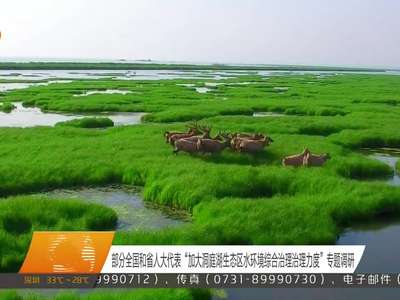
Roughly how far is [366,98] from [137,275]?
46.3 m

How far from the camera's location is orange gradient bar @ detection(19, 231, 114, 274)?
10.0 meters

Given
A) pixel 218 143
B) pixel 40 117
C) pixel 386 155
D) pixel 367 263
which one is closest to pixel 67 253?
pixel 367 263

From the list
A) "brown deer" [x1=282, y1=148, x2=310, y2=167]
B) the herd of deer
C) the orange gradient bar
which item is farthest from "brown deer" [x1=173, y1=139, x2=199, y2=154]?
the orange gradient bar

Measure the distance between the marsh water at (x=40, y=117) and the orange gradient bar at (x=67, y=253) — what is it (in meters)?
22.2

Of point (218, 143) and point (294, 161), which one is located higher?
point (218, 143)

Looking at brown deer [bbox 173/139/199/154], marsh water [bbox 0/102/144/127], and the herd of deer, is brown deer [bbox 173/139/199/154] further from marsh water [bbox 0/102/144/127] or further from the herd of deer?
marsh water [bbox 0/102/144/127]

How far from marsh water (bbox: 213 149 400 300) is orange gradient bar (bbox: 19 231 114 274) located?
2.62m

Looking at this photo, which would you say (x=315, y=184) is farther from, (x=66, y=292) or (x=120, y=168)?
(x=66, y=292)

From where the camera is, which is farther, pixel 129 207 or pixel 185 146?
pixel 185 146

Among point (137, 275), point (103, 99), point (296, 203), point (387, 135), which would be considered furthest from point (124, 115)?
point (137, 275)

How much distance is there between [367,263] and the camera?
1108 cm

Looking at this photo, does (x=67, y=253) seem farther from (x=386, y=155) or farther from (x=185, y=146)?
(x=386, y=155)

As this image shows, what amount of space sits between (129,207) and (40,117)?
25.1 m

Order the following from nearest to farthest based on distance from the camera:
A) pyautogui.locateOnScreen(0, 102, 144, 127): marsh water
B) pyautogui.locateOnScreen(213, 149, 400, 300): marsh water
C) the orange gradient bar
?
pyautogui.locateOnScreen(213, 149, 400, 300): marsh water → the orange gradient bar → pyautogui.locateOnScreen(0, 102, 144, 127): marsh water
